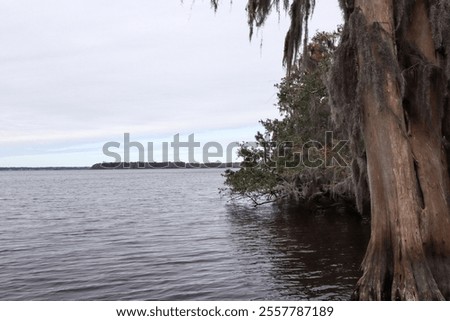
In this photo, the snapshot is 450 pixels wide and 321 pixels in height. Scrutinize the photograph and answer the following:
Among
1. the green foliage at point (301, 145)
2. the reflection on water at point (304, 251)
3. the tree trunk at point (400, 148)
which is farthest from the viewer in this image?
the green foliage at point (301, 145)

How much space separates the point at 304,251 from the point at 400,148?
1141cm

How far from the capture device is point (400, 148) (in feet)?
28.6

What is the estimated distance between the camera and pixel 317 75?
77.0 feet

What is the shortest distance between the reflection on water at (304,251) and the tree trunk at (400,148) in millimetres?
3708

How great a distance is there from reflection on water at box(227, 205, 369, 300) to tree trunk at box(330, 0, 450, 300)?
371 cm

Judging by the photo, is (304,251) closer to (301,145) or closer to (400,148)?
(301,145)

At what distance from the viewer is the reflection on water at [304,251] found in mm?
13523

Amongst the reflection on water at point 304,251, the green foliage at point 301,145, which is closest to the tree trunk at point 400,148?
the reflection on water at point 304,251

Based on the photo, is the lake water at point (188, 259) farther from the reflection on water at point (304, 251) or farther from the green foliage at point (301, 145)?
the green foliage at point (301, 145)

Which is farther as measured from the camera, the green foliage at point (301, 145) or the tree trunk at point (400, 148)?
the green foliage at point (301, 145)

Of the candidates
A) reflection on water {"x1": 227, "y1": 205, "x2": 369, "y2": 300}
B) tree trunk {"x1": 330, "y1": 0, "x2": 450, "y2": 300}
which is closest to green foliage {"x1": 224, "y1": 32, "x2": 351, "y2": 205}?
reflection on water {"x1": 227, "y1": 205, "x2": 369, "y2": 300}

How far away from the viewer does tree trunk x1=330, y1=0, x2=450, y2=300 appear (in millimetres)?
8461

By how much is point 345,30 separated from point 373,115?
2273mm
